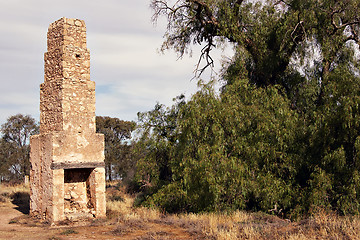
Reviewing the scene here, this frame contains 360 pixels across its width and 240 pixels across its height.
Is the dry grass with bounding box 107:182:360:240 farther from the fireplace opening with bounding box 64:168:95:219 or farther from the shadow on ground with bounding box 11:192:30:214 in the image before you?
the shadow on ground with bounding box 11:192:30:214

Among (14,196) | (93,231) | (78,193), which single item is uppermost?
(78,193)

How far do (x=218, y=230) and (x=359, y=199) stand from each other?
5.01 m

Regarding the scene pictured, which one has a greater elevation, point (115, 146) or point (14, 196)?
point (115, 146)

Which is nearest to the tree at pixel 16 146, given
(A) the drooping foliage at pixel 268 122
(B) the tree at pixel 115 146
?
(B) the tree at pixel 115 146

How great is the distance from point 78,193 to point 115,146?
25.2 metres

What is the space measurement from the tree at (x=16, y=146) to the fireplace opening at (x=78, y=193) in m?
21.5

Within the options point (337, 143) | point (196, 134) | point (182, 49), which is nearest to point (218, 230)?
point (196, 134)

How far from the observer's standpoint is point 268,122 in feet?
44.3

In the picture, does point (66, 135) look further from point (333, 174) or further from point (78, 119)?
point (333, 174)

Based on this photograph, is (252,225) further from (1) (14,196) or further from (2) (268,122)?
(1) (14,196)

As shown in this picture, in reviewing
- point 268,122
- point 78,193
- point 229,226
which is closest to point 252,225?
point 229,226

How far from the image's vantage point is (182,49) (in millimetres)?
17922

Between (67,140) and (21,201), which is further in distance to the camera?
(21,201)

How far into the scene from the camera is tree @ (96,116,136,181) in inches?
1391
